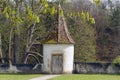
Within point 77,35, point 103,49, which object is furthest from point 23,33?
point 103,49

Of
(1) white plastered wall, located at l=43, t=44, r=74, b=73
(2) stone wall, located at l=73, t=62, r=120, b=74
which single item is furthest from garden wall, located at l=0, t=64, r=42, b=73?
(2) stone wall, located at l=73, t=62, r=120, b=74

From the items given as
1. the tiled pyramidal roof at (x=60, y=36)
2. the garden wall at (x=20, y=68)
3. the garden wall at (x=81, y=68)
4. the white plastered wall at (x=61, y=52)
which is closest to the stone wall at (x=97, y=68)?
the garden wall at (x=81, y=68)

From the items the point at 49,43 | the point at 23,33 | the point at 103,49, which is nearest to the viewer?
the point at 49,43

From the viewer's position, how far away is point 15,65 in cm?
3466

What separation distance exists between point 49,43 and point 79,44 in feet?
47.7

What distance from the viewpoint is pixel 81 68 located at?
114 ft

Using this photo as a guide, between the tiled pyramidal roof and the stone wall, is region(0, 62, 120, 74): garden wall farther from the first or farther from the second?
the tiled pyramidal roof

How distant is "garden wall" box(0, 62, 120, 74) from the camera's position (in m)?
34.3

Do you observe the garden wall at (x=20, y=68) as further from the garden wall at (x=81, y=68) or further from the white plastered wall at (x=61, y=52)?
the white plastered wall at (x=61, y=52)

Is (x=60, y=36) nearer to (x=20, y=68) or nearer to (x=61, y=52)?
Answer: (x=61, y=52)

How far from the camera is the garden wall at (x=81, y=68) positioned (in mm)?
34281

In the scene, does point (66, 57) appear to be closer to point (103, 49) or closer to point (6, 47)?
point (6, 47)

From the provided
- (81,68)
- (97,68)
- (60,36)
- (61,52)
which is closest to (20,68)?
(61,52)

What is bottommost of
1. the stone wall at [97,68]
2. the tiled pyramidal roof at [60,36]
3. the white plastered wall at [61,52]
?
the stone wall at [97,68]
